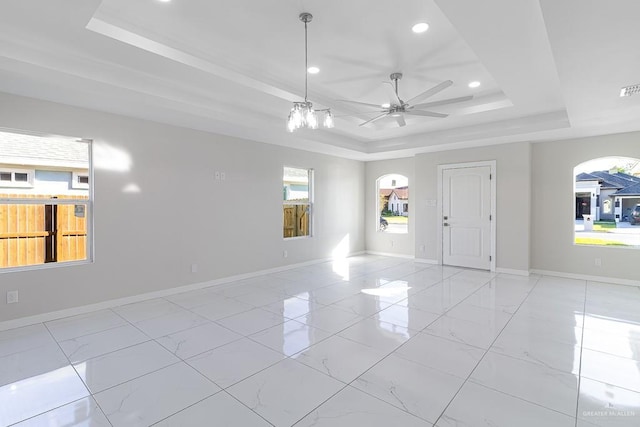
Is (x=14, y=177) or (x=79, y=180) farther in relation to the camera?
(x=79, y=180)

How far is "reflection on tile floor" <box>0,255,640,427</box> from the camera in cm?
193

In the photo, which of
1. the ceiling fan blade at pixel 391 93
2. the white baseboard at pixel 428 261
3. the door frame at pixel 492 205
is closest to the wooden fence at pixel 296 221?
the white baseboard at pixel 428 261

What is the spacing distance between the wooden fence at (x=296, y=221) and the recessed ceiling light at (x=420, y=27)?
4.09 m

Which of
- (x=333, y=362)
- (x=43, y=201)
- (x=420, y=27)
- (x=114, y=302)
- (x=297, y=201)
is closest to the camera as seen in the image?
(x=333, y=362)

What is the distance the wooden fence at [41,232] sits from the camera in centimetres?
336

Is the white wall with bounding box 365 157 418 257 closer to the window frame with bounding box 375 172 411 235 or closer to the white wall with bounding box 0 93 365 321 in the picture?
the window frame with bounding box 375 172 411 235

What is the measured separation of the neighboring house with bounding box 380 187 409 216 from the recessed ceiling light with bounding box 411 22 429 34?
498 cm

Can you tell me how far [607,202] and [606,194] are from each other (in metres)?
0.14

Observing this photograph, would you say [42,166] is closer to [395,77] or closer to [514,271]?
[395,77]

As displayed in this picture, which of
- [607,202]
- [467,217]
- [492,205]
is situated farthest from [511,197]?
[607,202]

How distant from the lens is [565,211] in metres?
5.45

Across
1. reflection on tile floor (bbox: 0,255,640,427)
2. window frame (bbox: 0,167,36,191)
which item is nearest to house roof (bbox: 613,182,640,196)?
reflection on tile floor (bbox: 0,255,640,427)

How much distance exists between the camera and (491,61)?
2.91m

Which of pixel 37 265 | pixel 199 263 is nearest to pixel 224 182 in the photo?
pixel 199 263
